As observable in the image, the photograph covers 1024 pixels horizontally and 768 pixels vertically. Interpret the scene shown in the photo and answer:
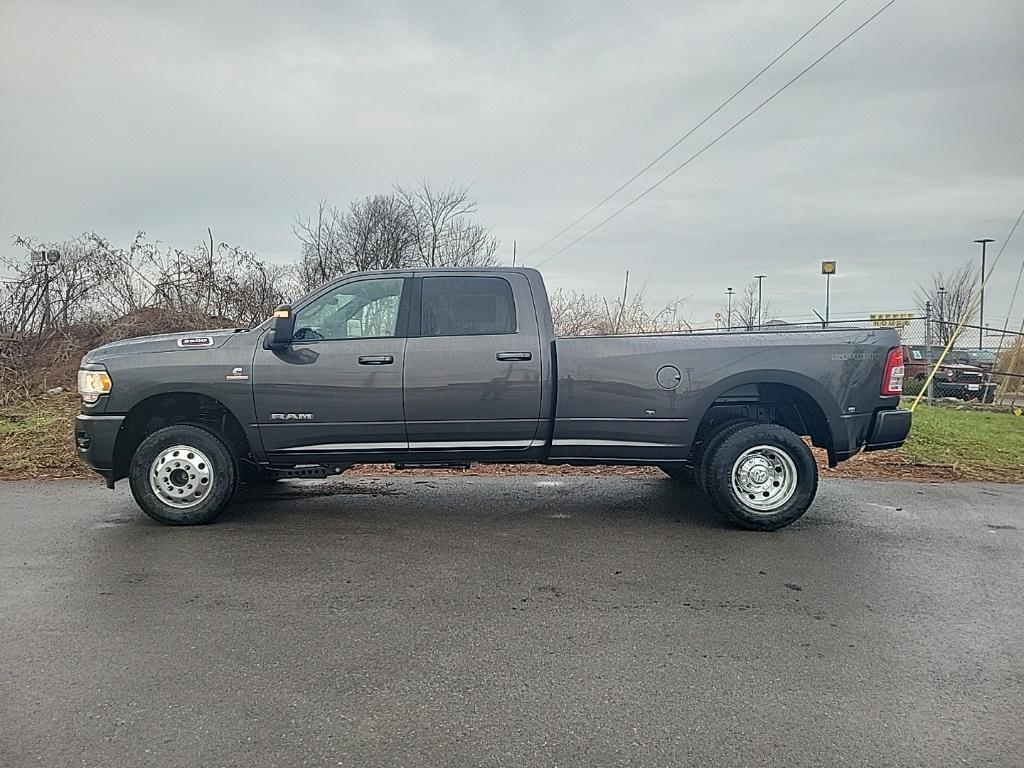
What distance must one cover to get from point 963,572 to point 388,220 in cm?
1854

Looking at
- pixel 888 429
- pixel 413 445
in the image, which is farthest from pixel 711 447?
pixel 413 445

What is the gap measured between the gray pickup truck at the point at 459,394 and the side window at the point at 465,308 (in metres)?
0.02

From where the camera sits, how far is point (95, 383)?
5969mm

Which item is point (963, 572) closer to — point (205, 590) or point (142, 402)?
point (205, 590)

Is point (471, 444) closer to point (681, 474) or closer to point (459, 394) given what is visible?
point (459, 394)

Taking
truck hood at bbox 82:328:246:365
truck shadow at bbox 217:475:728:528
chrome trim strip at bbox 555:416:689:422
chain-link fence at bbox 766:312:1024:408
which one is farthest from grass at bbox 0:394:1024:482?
chain-link fence at bbox 766:312:1024:408

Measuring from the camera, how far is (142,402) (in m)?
6.05

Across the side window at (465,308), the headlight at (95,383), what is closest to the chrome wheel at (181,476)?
the headlight at (95,383)

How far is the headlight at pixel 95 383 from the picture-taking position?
5.95m

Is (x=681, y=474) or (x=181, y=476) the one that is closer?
(x=181, y=476)

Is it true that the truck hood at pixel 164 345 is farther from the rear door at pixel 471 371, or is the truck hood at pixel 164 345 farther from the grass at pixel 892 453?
the grass at pixel 892 453

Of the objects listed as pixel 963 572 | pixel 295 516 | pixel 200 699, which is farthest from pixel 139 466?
pixel 963 572

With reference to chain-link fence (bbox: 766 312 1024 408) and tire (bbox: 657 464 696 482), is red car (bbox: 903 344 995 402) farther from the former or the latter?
tire (bbox: 657 464 696 482)

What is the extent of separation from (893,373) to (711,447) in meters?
1.50
